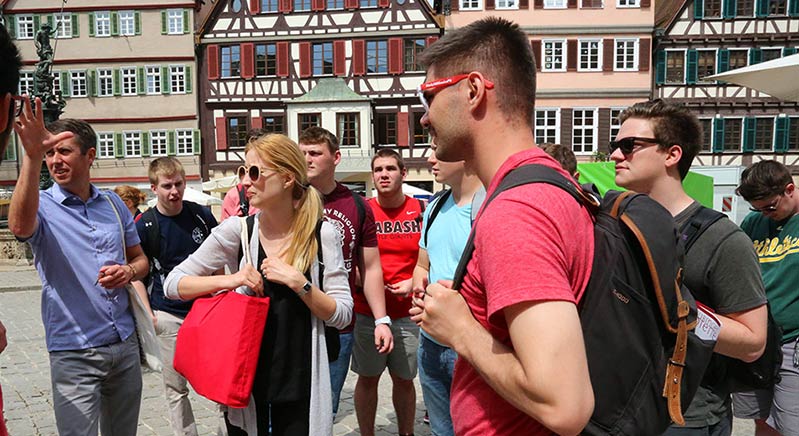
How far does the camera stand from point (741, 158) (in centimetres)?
2784

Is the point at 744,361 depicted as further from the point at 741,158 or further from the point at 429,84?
the point at 741,158

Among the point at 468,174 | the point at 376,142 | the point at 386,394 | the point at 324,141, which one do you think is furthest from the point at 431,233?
the point at 376,142

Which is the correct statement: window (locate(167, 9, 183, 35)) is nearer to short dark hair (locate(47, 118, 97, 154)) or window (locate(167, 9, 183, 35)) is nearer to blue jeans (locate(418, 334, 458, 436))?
short dark hair (locate(47, 118, 97, 154))

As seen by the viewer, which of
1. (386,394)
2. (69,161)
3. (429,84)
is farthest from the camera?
(386,394)

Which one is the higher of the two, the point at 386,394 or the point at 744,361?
the point at 744,361

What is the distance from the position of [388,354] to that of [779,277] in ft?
8.21

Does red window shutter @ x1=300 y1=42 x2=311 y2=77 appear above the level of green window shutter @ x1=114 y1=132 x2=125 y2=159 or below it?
above

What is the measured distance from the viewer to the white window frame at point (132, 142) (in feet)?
99.9

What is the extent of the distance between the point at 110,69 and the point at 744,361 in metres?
33.0

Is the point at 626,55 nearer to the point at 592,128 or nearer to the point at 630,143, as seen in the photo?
the point at 592,128

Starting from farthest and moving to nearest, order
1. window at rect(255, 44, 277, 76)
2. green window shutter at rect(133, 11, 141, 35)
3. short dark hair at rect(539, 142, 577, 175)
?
green window shutter at rect(133, 11, 141, 35) < window at rect(255, 44, 277, 76) < short dark hair at rect(539, 142, 577, 175)

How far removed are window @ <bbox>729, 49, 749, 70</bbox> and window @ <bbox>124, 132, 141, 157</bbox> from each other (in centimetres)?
2803

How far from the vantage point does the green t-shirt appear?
11.3 ft

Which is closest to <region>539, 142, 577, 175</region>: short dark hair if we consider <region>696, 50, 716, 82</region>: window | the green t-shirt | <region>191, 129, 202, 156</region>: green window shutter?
the green t-shirt
